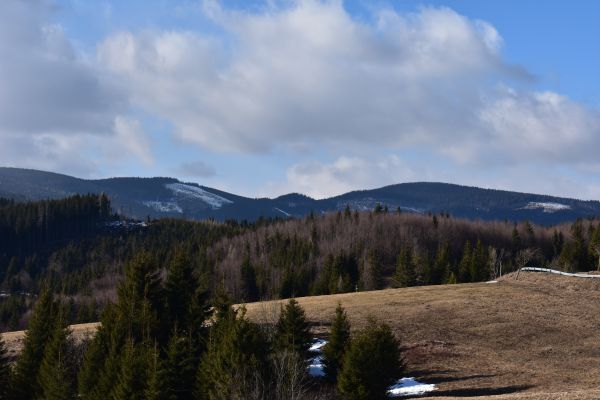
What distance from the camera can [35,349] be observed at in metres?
45.6

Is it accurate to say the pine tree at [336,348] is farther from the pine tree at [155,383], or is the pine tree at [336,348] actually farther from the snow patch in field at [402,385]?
the pine tree at [155,383]

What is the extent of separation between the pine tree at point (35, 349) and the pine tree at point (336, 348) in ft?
64.6

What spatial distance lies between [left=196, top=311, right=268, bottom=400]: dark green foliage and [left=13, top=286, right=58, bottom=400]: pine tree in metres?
14.3

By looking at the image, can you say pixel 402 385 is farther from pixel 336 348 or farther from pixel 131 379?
pixel 131 379

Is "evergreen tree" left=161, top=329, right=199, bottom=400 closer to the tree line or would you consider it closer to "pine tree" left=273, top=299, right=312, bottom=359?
the tree line

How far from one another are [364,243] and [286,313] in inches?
5273

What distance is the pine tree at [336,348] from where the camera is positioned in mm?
43219

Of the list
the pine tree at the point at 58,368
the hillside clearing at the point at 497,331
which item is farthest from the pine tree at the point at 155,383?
the hillside clearing at the point at 497,331

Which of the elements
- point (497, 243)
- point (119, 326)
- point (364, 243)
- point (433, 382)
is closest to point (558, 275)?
point (433, 382)

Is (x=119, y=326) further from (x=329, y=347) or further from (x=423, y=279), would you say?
(x=423, y=279)

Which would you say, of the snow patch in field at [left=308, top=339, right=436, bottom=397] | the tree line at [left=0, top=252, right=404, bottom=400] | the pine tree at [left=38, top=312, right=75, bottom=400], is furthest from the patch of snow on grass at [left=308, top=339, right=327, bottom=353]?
the pine tree at [left=38, top=312, right=75, bottom=400]

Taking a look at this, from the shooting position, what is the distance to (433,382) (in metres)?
43.2

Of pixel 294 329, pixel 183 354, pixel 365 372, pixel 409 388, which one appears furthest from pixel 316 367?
pixel 183 354

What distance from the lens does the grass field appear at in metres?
42.3
